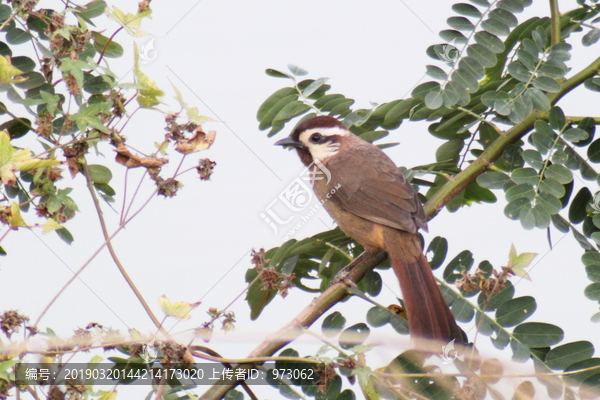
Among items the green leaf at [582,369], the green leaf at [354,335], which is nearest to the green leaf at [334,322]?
the green leaf at [354,335]

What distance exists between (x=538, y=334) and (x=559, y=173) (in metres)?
0.51

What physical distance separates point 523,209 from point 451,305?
432mm

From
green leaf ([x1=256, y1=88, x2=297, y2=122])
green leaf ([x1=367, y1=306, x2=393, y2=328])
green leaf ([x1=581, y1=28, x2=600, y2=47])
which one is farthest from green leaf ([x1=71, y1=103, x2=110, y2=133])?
green leaf ([x1=581, y1=28, x2=600, y2=47])

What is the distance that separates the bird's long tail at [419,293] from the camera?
7.00 feet

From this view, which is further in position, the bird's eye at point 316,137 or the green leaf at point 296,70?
the bird's eye at point 316,137

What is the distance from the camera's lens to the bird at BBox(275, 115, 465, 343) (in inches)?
88.1

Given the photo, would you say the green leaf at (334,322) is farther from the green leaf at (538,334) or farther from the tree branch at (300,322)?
the green leaf at (538,334)

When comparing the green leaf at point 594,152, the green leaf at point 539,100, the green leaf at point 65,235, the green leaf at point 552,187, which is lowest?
the green leaf at point 552,187

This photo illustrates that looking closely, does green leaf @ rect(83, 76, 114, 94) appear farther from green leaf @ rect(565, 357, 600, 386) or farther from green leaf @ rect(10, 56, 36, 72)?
green leaf @ rect(565, 357, 600, 386)

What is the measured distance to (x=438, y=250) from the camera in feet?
8.00

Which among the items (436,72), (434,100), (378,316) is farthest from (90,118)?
(436,72)

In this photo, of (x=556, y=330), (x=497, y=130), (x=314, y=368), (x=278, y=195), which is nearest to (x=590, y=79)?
(x=497, y=130)

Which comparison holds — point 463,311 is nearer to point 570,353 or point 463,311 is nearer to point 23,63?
point 570,353

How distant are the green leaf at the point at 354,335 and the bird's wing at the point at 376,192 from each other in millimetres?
887
